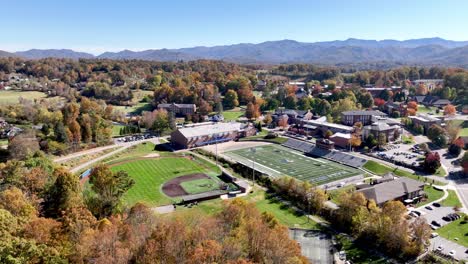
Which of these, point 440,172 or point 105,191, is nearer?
point 105,191

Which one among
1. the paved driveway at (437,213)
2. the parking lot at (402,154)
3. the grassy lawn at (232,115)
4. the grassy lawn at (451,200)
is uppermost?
the grassy lawn at (232,115)

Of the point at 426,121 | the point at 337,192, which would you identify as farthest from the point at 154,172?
the point at 426,121

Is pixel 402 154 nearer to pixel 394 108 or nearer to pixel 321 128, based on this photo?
pixel 321 128

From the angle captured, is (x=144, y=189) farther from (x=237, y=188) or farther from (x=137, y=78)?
(x=137, y=78)

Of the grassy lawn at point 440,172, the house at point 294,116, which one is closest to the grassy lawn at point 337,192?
the grassy lawn at point 440,172

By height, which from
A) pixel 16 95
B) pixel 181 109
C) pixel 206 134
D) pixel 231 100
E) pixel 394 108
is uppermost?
pixel 16 95

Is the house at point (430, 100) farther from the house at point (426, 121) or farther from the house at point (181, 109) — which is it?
the house at point (181, 109)
